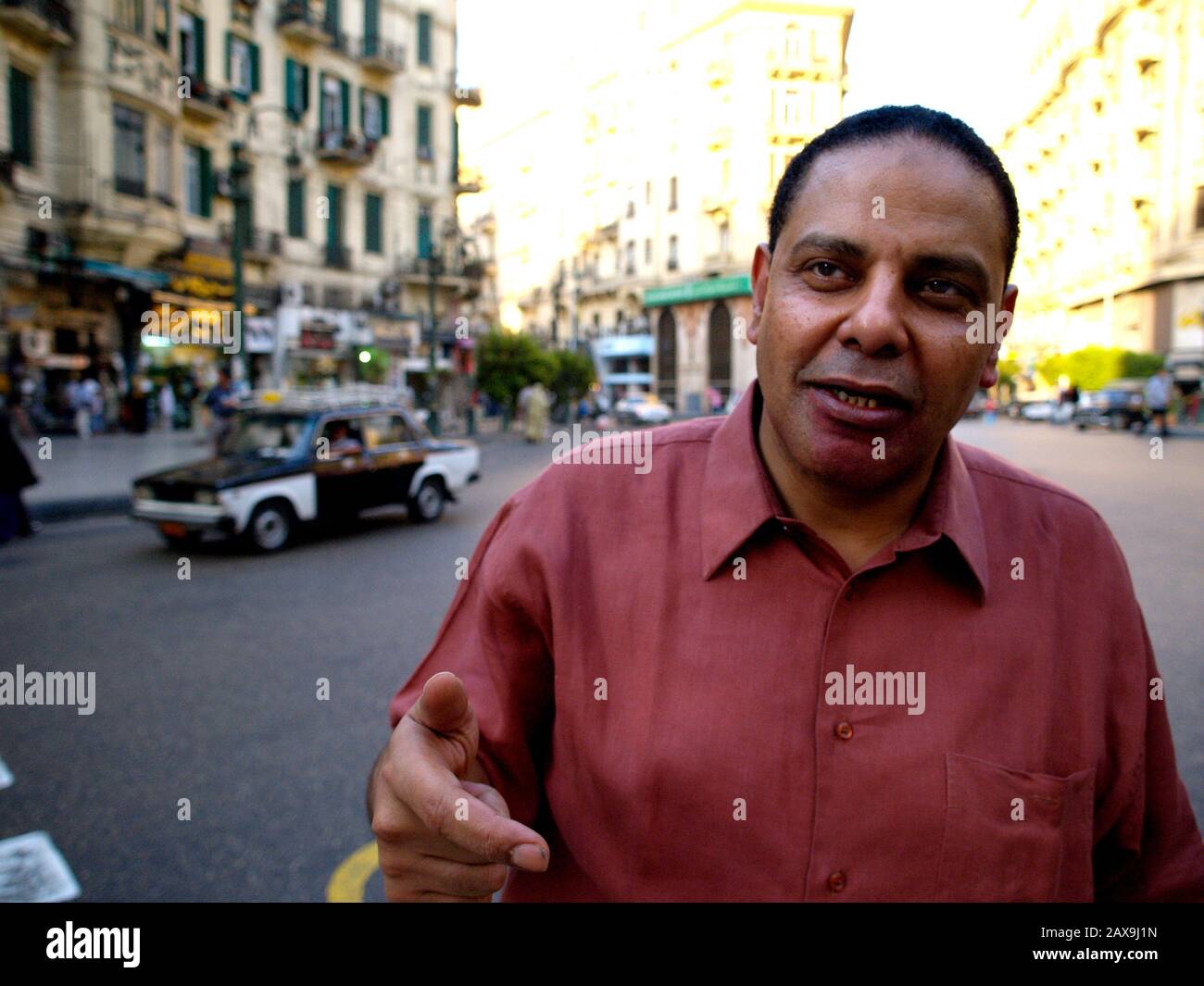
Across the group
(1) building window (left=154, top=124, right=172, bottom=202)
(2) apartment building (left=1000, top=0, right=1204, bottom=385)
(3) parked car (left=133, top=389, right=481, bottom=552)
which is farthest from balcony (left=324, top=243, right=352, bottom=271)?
(3) parked car (left=133, top=389, right=481, bottom=552)

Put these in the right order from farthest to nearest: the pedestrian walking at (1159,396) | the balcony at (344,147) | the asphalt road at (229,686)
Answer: the balcony at (344,147) < the pedestrian walking at (1159,396) < the asphalt road at (229,686)

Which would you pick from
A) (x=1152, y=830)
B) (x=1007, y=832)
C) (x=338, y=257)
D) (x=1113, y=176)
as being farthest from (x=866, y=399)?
(x=1113, y=176)

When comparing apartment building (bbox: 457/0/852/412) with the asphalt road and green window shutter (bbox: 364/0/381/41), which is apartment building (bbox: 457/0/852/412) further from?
the asphalt road

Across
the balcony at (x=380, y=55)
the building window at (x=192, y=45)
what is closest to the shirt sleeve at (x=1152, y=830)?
the building window at (x=192, y=45)

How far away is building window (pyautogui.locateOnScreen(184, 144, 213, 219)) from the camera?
78.8ft

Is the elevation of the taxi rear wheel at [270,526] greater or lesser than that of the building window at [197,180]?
lesser

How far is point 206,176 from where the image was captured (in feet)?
80.3

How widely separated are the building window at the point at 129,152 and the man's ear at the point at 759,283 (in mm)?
23001

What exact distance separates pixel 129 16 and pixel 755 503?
23916mm

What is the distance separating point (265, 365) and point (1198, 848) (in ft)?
100

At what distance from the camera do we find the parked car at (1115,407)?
94.9ft

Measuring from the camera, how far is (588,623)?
1.35m

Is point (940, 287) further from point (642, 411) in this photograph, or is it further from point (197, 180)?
point (642, 411)

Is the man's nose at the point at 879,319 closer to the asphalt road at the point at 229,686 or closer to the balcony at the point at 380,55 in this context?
the asphalt road at the point at 229,686
